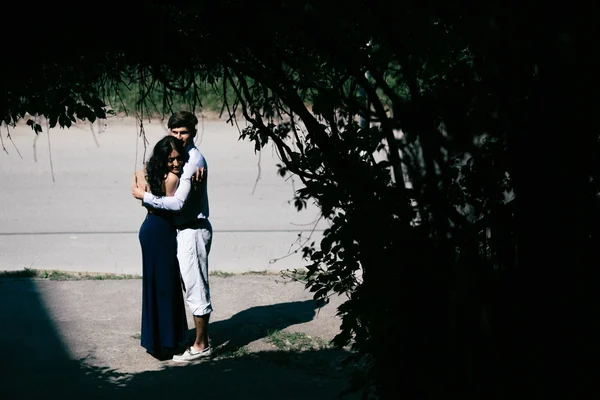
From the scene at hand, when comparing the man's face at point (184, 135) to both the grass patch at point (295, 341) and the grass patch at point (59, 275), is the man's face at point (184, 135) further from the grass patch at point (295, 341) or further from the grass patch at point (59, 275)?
the grass patch at point (59, 275)

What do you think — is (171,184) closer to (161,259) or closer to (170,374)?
(161,259)

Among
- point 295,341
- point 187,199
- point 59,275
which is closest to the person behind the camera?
point 187,199

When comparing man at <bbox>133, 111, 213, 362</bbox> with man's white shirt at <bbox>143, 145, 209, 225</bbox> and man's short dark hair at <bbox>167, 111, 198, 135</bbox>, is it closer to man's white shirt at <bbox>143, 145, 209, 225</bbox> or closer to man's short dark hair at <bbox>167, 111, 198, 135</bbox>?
man's white shirt at <bbox>143, 145, 209, 225</bbox>

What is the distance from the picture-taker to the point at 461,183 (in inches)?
111

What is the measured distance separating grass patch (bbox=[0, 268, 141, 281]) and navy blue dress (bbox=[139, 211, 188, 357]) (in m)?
2.14

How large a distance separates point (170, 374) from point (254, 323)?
46.0 inches

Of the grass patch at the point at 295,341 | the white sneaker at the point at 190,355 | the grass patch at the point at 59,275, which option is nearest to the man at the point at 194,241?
the white sneaker at the point at 190,355

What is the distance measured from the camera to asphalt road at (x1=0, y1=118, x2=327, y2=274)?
8562 millimetres

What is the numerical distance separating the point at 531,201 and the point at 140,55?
5.76 feet

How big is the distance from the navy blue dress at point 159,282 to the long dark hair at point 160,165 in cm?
17

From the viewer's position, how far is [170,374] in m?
5.45

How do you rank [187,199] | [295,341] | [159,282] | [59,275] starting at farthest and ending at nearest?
[59,275]
[295,341]
[159,282]
[187,199]

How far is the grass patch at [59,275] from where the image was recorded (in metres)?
7.73

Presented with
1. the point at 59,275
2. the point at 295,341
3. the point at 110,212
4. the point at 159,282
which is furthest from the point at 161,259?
the point at 110,212
